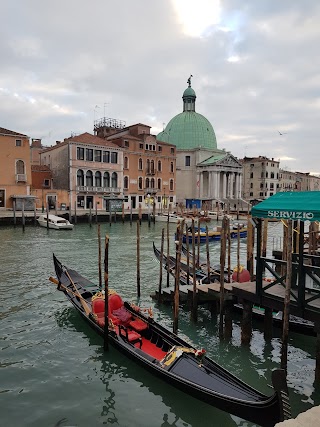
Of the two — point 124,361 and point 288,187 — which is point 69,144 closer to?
point 124,361

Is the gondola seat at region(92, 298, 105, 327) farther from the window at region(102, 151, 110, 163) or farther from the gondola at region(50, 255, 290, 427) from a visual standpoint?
the window at region(102, 151, 110, 163)

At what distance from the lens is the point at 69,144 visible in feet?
116

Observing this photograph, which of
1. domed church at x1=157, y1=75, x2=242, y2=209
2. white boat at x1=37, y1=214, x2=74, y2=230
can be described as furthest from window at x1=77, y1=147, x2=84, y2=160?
domed church at x1=157, y1=75, x2=242, y2=209

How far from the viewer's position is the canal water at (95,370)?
16.5ft

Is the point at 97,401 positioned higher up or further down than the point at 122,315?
Answer: further down

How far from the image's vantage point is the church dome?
53.5 metres

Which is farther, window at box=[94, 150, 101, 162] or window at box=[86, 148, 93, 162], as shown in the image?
window at box=[94, 150, 101, 162]

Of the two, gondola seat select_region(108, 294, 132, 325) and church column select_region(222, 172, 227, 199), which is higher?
church column select_region(222, 172, 227, 199)

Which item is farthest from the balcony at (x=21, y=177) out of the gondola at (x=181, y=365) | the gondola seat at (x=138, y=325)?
the gondola seat at (x=138, y=325)

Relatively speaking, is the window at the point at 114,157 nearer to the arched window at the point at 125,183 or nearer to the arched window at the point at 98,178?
the arched window at the point at 98,178

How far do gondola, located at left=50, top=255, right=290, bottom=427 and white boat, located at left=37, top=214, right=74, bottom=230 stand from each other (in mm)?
19250

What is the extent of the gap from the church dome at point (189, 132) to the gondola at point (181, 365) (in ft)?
155

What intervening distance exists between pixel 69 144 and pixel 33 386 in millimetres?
32125

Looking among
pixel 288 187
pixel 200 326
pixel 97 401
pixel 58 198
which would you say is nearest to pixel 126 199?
pixel 58 198
